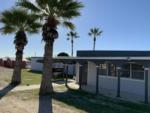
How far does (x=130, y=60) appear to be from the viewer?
1694 centimetres

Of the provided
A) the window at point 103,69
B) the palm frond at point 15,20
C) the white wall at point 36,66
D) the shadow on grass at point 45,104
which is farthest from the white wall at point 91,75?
the white wall at point 36,66

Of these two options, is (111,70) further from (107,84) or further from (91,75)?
(91,75)

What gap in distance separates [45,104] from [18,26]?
1109 cm

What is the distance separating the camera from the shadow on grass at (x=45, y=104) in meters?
12.8

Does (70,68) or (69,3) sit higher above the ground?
(69,3)

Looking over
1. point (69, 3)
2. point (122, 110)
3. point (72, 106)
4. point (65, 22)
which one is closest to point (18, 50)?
point (65, 22)

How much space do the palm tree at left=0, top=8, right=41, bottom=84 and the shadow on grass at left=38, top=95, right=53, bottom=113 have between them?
274 inches

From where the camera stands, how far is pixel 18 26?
2364 cm

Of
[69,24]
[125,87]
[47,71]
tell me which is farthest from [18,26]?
[125,87]

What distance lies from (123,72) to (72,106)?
8.12 metres

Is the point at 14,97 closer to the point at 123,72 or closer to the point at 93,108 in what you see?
the point at 93,108

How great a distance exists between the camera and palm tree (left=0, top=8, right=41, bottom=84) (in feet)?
74.1

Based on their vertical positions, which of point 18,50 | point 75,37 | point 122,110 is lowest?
point 122,110

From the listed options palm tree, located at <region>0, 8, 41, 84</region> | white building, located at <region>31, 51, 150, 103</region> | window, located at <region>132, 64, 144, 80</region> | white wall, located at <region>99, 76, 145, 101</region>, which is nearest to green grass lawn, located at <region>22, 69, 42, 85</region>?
palm tree, located at <region>0, 8, 41, 84</region>
